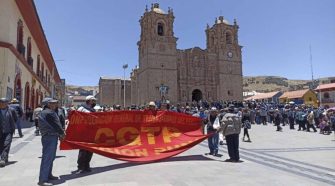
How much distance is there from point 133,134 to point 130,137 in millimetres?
137

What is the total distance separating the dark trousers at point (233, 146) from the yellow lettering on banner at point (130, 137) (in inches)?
94.9

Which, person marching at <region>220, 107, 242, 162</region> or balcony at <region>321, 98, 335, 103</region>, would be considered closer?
person marching at <region>220, 107, 242, 162</region>

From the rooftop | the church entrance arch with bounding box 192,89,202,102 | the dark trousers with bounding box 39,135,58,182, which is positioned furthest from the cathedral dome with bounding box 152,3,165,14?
the dark trousers with bounding box 39,135,58,182

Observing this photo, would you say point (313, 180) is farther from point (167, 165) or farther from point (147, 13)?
point (147, 13)

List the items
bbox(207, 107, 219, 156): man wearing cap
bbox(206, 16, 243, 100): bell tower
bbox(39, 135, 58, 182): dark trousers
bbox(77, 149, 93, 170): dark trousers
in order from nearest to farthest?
bbox(39, 135, 58, 182): dark trousers < bbox(77, 149, 93, 170): dark trousers < bbox(207, 107, 219, 156): man wearing cap < bbox(206, 16, 243, 100): bell tower

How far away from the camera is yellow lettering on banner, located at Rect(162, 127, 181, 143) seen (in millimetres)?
8723

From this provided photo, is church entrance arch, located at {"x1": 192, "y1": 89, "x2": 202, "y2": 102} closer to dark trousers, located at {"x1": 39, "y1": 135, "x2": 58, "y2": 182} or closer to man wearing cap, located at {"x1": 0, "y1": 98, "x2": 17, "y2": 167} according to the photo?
man wearing cap, located at {"x1": 0, "y1": 98, "x2": 17, "y2": 167}

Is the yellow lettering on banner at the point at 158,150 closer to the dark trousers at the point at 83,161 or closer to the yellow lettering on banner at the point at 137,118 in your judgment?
the yellow lettering on banner at the point at 137,118

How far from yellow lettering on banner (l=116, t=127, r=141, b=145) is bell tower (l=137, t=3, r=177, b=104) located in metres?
48.8

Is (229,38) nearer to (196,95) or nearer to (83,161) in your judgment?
(196,95)

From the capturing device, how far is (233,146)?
27.8 ft

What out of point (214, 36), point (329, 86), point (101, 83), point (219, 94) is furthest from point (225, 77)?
point (101, 83)

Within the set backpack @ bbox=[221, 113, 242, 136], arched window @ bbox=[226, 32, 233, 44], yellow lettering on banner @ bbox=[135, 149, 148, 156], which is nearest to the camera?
yellow lettering on banner @ bbox=[135, 149, 148, 156]

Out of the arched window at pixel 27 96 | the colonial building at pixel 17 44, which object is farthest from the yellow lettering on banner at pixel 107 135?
the arched window at pixel 27 96
